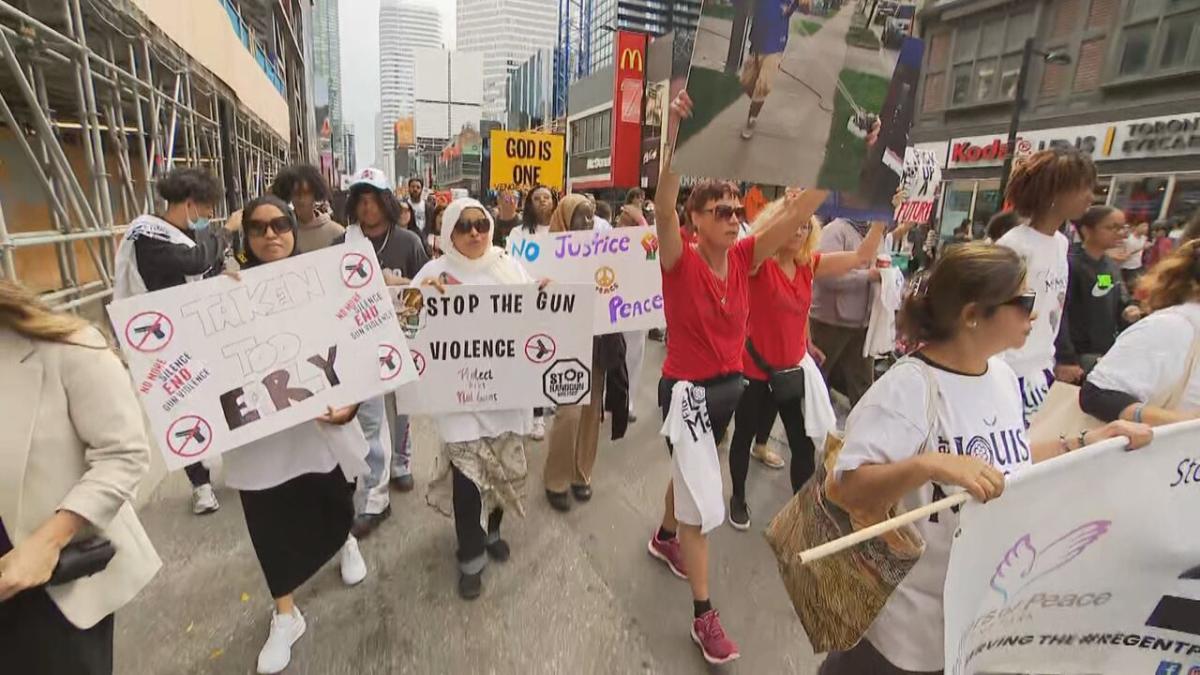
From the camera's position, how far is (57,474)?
1.48 metres

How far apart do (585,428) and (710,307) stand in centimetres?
161

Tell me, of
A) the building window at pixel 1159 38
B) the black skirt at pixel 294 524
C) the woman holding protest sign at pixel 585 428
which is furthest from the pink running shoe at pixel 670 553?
the building window at pixel 1159 38

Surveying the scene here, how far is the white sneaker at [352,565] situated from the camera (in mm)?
2963

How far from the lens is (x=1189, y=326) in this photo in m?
2.02

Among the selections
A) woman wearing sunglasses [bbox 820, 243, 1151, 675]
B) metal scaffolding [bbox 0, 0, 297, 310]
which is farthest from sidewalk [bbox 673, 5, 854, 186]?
metal scaffolding [bbox 0, 0, 297, 310]

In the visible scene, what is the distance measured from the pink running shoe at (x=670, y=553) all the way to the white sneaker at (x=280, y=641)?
171 cm

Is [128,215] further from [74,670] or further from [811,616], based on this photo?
[811,616]

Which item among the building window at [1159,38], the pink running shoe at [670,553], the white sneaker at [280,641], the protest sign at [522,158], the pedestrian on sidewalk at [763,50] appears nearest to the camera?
the pedestrian on sidewalk at [763,50]

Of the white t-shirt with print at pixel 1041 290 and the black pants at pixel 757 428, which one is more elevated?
the white t-shirt with print at pixel 1041 290

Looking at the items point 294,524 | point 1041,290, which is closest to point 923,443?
point 1041,290

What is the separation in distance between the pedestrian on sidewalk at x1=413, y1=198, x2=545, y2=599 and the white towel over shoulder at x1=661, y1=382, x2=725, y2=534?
0.82 m

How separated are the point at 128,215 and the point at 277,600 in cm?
669

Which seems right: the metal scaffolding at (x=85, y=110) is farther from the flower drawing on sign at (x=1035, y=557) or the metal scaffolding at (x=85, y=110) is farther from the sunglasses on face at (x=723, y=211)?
the flower drawing on sign at (x=1035, y=557)

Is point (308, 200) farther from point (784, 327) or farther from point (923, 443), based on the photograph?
point (923, 443)
